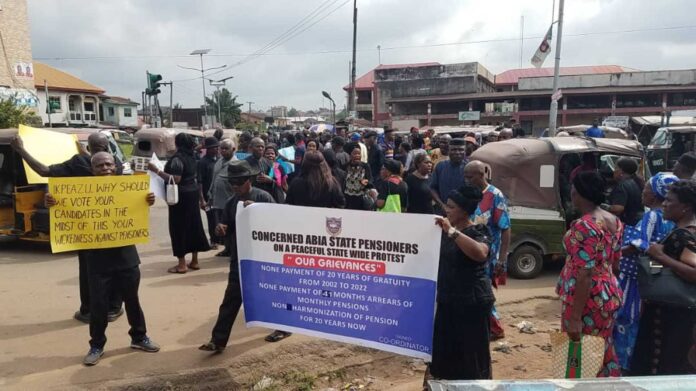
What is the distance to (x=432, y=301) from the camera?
3168 millimetres

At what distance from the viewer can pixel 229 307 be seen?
4.02 m

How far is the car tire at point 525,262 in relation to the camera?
6.46m

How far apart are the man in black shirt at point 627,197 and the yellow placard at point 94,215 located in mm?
4629

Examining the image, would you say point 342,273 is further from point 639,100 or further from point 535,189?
point 639,100

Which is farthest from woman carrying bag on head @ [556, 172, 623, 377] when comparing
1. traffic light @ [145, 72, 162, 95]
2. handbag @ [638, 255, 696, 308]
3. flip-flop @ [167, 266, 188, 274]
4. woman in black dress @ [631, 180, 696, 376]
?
traffic light @ [145, 72, 162, 95]

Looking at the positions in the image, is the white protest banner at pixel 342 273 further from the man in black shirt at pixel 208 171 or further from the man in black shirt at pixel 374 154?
the man in black shirt at pixel 374 154

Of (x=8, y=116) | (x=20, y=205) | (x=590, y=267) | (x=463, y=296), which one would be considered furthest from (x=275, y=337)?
(x=8, y=116)

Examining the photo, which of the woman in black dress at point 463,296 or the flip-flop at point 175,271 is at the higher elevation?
the woman in black dress at point 463,296

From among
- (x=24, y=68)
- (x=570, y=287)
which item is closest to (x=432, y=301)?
(x=570, y=287)

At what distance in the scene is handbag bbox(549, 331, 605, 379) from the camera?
293 centimetres

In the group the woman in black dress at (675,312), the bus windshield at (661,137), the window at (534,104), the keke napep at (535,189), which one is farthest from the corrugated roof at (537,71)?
the woman in black dress at (675,312)

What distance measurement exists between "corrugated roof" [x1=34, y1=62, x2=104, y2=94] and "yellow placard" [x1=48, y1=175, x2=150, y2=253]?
135 feet

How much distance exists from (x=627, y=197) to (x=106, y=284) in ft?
16.5

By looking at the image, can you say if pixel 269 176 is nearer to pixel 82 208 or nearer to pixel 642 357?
pixel 82 208
